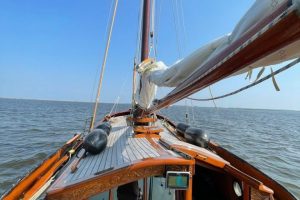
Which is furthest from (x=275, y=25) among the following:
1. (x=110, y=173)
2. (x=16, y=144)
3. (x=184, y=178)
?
(x=16, y=144)

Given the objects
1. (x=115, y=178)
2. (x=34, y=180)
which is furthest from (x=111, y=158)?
(x=34, y=180)

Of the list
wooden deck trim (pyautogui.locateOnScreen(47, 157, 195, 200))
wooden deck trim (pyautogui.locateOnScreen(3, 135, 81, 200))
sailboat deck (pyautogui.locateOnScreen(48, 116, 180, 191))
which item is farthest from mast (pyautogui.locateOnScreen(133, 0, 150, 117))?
wooden deck trim (pyautogui.locateOnScreen(47, 157, 195, 200))

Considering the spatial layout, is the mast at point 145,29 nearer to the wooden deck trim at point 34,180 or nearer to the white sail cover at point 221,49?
the white sail cover at point 221,49

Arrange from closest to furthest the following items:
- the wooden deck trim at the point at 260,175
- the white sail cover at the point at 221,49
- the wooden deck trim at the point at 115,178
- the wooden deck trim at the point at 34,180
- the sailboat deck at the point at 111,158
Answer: the white sail cover at the point at 221,49 < the wooden deck trim at the point at 115,178 < the sailboat deck at the point at 111,158 < the wooden deck trim at the point at 34,180 < the wooden deck trim at the point at 260,175

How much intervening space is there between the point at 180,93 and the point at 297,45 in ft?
5.67

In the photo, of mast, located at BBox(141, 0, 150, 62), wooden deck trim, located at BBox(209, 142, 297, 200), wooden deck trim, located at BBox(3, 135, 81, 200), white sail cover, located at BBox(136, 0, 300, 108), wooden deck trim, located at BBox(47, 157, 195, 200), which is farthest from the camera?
mast, located at BBox(141, 0, 150, 62)

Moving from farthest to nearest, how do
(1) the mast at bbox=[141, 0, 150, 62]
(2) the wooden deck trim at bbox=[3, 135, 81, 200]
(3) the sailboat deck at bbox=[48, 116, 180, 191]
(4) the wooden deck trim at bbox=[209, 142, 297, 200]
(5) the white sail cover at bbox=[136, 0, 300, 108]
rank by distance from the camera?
(1) the mast at bbox=[141, 0, 150, 62] → (4) the wooden deck trim at bbox=[209, 142, 297, 200] → (2) the wooden deck trim at bbox=[3, 135, 81, 200] → (3) the sailboat deck at bbox=[48, 116, 180, 191] → (5) the white sail cover at bbox=[136, 0, 300, 108]

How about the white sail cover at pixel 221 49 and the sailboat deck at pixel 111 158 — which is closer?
the white sail cover at pixel 221 49

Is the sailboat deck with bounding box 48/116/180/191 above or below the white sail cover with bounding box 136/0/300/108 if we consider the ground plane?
below

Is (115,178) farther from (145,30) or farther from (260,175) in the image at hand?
(145,30)

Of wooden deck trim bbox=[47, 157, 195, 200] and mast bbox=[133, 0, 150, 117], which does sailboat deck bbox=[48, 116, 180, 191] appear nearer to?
wooden deck trim bbox=[47, 157, 195, 200]

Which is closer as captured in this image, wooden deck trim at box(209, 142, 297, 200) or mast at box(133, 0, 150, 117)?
wooden deck trim at box(209, 142, 297, 200)

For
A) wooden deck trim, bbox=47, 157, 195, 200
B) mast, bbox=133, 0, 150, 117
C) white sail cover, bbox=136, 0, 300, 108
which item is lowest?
wooden deck trim, bbox=47, 157, 195, 200

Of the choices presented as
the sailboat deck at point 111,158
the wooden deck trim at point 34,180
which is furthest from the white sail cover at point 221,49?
the wooden deck trim at point 34,180
